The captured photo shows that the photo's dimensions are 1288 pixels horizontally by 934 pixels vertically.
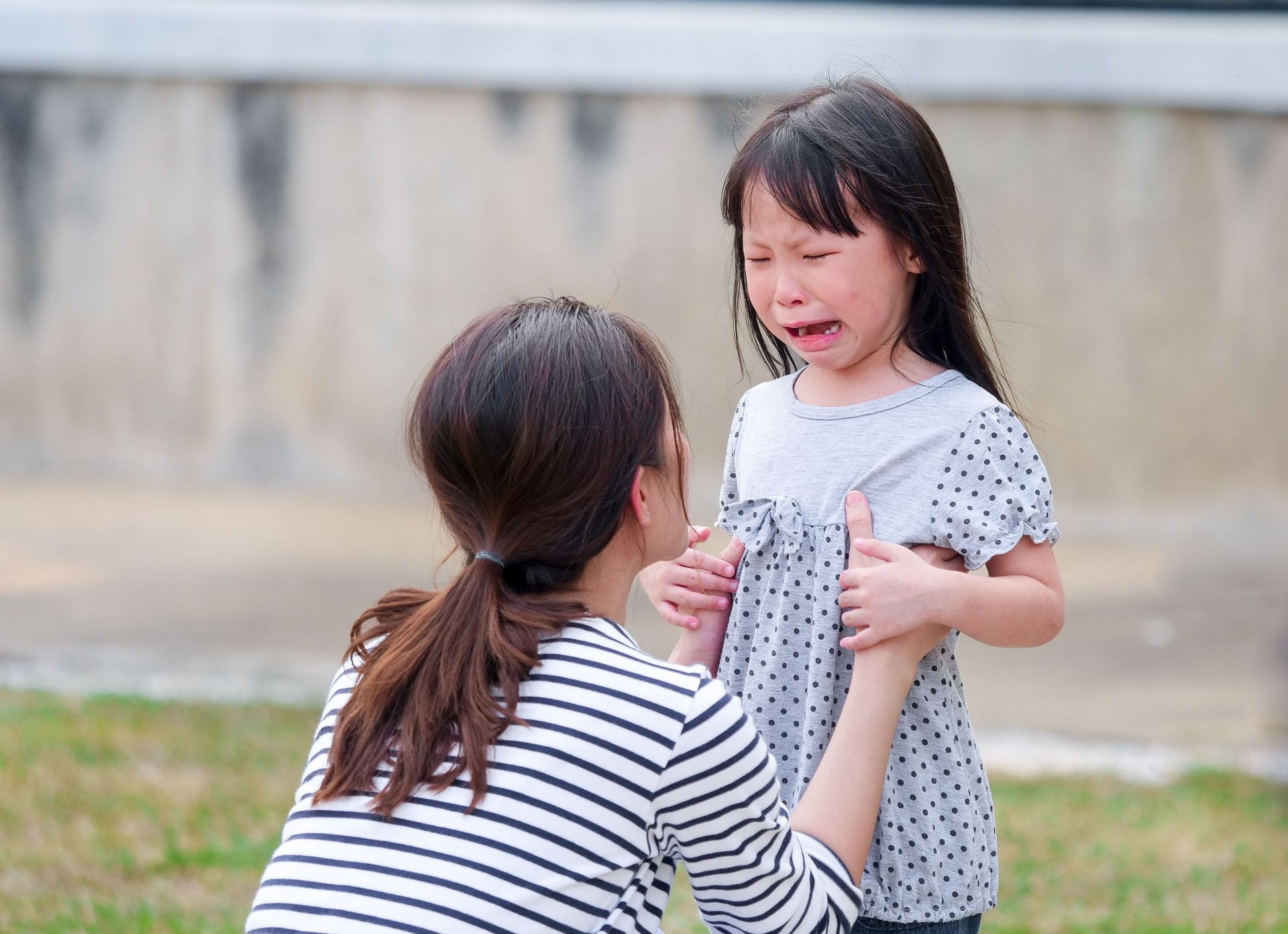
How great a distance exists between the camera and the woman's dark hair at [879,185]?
1.69 meters

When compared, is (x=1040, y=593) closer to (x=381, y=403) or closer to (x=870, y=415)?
(x=870, y=415)

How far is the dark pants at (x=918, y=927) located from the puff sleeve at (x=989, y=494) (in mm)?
422

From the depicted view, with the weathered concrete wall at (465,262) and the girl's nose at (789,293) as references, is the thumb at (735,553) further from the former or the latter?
the weathered concrete wall at (465,262)

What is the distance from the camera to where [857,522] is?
1678 mm

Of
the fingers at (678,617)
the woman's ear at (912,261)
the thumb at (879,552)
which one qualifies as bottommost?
the fingers at (678,617)

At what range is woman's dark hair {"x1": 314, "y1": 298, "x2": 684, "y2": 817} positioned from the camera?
4.87 feet

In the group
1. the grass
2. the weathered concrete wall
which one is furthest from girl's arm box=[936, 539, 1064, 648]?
the weathered concrete wall

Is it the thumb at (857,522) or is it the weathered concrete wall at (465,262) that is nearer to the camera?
the thumb at (857,522)

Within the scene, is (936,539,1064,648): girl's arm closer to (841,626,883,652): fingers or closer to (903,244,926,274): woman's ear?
(841,626,883,652): fingers

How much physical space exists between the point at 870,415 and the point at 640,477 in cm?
32

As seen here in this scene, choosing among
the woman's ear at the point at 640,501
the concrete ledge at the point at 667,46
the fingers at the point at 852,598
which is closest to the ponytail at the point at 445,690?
the woman's ear at the point at 640,501

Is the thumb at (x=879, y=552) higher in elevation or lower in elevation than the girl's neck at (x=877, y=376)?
lower

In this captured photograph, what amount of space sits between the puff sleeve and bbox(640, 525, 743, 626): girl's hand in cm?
29

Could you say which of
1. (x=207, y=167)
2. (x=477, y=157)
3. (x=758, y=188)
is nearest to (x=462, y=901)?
(x=758, y=188)
